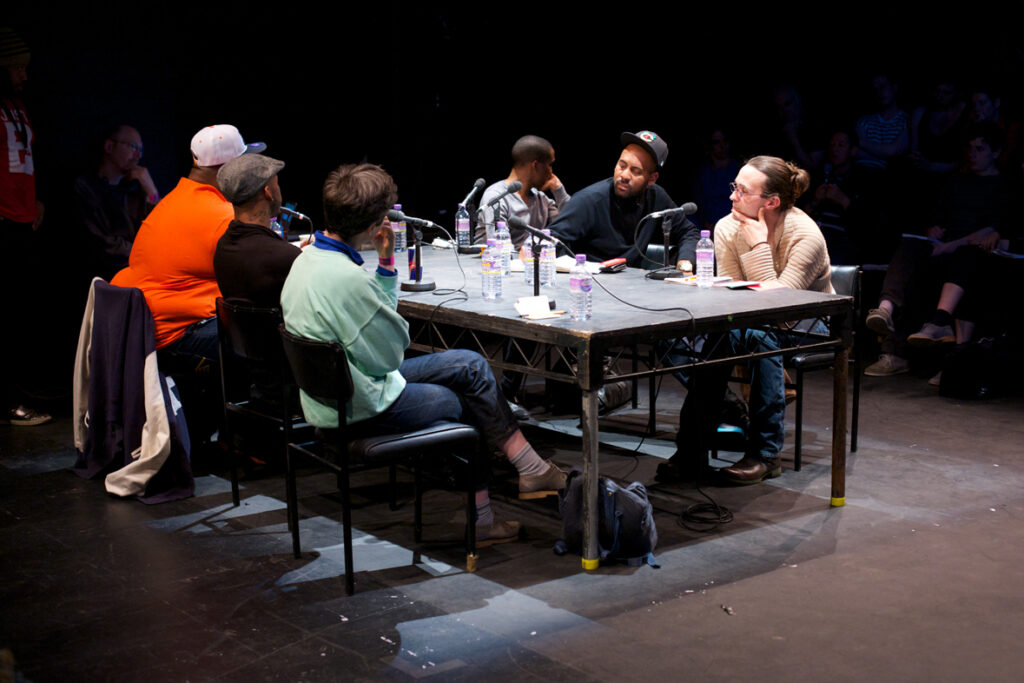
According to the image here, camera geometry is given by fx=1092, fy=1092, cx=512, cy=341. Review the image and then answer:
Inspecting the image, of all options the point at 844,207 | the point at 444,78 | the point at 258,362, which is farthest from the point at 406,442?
the point at 444,78

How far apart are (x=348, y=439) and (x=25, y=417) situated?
9.47 ft

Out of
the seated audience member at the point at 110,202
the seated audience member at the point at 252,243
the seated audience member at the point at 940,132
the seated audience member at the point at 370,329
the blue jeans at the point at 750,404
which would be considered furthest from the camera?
the seated audience member at the point at 940,132

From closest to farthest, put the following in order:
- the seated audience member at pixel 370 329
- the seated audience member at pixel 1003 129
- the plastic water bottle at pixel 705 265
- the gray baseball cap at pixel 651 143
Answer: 1. the seated audience member at pixel 370 329
2. the plastic water bottle at pixel 705 265
3. the gray baseball cap at pixel 651 143
4. the seated audience member at pixel 1003 129

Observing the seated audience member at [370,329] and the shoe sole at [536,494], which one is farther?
the shoe sole at [536,494]

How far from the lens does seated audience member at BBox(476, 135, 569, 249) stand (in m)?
5.69

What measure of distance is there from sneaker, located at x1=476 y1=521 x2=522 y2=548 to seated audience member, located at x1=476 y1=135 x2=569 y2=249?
2.17 meters

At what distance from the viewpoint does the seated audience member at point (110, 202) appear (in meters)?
6.04

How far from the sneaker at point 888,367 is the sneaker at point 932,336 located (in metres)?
0.12

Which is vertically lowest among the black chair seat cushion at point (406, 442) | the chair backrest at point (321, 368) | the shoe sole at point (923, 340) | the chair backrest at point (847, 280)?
the shoe sole at point (923, 340)

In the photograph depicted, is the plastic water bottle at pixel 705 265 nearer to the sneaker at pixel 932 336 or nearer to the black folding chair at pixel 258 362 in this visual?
the black folding chair at pixel 258 362

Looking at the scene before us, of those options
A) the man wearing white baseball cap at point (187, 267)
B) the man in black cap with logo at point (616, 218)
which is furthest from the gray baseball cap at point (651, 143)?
the man wearing white baseball cap at point (187, 267)

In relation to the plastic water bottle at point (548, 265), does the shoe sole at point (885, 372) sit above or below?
below

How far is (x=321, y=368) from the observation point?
10.1ft

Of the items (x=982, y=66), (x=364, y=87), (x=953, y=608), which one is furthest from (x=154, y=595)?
(x=982, y=66)
